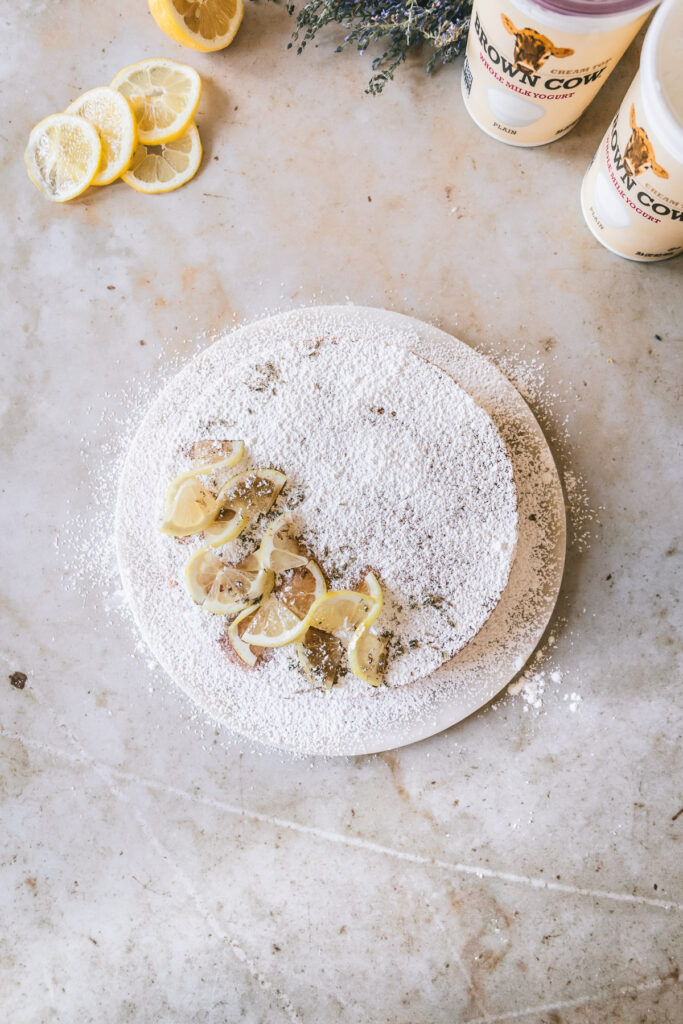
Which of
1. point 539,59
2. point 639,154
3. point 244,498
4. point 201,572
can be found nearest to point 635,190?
point 639,154

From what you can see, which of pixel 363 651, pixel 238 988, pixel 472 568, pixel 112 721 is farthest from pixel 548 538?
pixel 238 988

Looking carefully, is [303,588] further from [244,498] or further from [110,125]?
[110,125]

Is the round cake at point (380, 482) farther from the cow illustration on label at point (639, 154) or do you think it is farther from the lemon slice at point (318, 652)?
the cow illustration on label at point (639, 154)

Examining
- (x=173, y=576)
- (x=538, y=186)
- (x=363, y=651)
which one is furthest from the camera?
(x=538, y=186)

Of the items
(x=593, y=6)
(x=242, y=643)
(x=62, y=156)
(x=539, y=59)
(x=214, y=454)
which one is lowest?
(x=242, y=643)

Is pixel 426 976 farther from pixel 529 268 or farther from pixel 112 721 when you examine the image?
pixel 529 268

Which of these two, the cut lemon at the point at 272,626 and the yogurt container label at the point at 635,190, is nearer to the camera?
the yogurt container label at the point at 635,190

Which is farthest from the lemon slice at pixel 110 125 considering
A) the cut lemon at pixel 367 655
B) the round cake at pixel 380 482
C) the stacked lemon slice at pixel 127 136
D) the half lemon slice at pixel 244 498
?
the cut lemon at pixel 367 655
